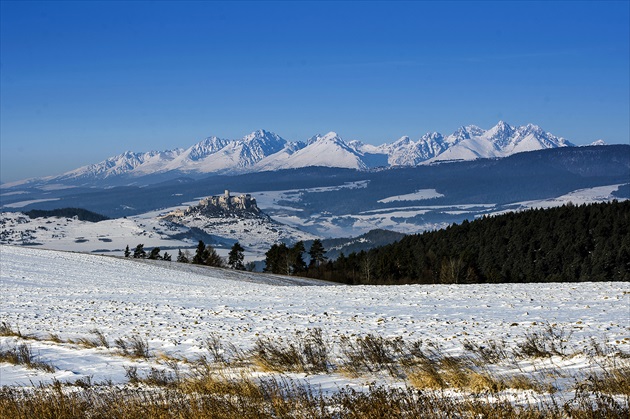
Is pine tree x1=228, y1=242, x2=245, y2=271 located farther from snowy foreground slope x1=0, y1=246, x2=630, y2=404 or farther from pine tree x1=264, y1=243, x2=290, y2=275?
snowy foreground slope x1=0, y1=246, x2=630, y2=404

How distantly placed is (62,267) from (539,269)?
81368 millimetres

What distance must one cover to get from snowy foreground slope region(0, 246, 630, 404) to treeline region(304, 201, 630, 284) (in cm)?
5798

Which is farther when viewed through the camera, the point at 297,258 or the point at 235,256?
the point at 235,256

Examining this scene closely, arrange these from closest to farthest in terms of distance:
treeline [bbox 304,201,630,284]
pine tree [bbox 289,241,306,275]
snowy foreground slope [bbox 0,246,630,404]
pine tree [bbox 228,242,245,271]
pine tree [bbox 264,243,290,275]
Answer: snowy foreground slope [bbox 0,246,630,404] < treeline [bbox 304,201,630,284] < pine tree [bbox 289,241,306,275] < pine tree [bbox 264,243,290,275] < pine tree [bbox 228,242,245,271]

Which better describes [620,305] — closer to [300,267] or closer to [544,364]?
[544,364]

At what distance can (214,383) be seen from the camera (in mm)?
10422

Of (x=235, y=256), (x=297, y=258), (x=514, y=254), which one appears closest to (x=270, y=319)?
(x=297, y=258)

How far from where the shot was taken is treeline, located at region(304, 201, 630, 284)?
89.6m

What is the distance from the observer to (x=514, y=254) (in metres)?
104

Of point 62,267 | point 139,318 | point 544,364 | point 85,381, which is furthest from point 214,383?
point 62,267

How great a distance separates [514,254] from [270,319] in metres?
91.1

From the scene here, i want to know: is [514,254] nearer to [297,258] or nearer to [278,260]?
[297,258]

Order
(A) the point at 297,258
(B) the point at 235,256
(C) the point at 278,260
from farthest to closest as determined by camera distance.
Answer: (B) the point at 235,256 → (C) the point at 278,260 → (A) the point at 297,258

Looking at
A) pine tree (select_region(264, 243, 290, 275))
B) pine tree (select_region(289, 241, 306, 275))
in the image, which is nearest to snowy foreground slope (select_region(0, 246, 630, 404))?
pine tree (select_region(289, 241, 306, 275))
